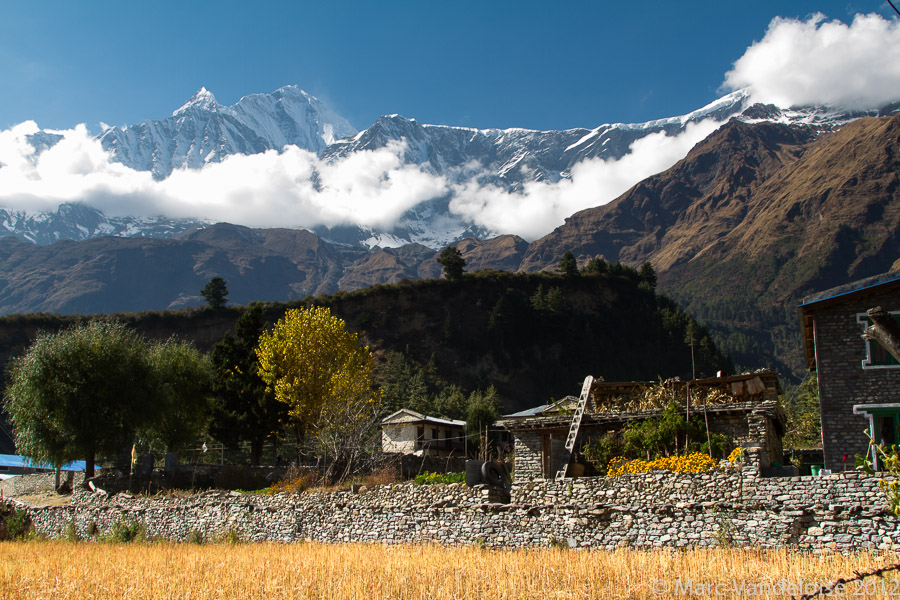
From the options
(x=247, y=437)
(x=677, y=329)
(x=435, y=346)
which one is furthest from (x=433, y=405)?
(x=677, y=329)

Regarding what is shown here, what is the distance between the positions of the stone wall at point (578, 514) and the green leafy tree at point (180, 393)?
29.9 feet

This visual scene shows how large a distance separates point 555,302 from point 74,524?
61.9m

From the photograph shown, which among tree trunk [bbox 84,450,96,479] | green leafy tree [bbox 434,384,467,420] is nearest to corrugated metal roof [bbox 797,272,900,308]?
tree trunk [bbox 84,450,96,479]

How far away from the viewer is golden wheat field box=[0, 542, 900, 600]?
413 inches

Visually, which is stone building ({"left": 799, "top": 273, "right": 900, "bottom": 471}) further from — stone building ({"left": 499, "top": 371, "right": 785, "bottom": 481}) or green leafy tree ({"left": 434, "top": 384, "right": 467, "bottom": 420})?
green leafy tree ({"left": 434, "top": 384, "right": 467, "bottom": 420})

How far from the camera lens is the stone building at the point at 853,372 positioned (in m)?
19.7

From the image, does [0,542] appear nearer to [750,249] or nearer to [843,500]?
[843,500]

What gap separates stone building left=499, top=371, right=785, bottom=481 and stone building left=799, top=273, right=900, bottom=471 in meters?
1.60

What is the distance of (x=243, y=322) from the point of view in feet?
130

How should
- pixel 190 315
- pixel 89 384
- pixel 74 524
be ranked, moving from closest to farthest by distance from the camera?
pixel 74 524
pixel 89 384
pixel 190 315

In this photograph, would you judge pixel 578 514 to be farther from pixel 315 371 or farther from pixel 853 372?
pixel 315 371

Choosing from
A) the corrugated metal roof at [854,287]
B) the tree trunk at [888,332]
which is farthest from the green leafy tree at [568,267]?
the tree trunk at [888,332]

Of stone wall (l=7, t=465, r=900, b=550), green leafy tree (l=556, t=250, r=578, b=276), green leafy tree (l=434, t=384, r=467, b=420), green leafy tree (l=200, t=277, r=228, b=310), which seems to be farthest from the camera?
green leafy tree (l=556, t=250, r=578, b=276)

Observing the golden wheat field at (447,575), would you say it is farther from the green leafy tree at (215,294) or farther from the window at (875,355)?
the green leafy tree at (215,294)
